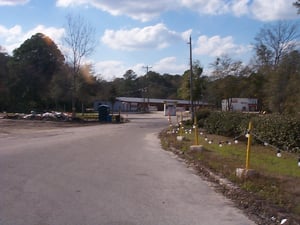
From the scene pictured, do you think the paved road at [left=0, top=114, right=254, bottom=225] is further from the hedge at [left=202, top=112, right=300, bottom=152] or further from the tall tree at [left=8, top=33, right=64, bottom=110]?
the tall tree at [left=8, top=33, right=64, bottom=110]

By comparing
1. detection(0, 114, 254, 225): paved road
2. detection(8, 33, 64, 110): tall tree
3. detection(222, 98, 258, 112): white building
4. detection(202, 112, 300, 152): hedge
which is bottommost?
detection(0, 114, 254, 225): paved road

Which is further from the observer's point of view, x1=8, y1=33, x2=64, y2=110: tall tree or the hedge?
x1=8, y1=33, x2=64, y2=110: tall tree

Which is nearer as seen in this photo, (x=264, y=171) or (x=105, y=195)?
(x=105, y=195)

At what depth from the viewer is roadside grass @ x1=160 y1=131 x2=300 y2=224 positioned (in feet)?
27.8

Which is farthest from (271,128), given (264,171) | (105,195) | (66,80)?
(66,80)

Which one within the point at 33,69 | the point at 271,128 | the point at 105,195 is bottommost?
the point at 105,195

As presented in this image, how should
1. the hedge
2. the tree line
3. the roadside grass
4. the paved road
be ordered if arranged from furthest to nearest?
the tree line
the hedge
the roadside grass
the paved road

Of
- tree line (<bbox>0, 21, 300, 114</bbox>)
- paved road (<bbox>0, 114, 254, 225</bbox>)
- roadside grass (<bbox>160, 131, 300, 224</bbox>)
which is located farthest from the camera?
tree line (<bbox>0, 21, 300, 114</bbox>)

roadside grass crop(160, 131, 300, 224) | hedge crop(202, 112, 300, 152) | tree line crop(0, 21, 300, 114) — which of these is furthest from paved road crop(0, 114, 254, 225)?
tree line crop(0, 21, 300, 114)

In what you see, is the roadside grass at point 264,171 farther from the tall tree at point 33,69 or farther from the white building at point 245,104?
the tall tree at point 33,69

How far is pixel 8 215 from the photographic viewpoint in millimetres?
7266

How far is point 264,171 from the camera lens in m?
12.1

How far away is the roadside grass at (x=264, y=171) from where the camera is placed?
848cm

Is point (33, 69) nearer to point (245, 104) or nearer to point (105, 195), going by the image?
point (245, 104)
